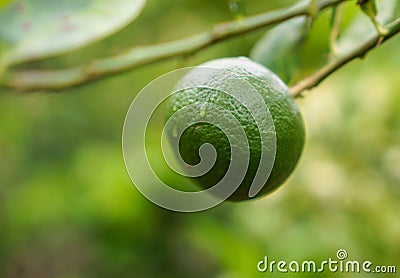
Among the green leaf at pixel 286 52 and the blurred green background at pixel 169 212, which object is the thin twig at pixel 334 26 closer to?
the green leaf at pixel 286 52

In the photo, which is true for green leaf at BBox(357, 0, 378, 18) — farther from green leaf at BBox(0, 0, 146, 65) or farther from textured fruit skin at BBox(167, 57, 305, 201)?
green leaf at BBox(0, 0, 146, 65)

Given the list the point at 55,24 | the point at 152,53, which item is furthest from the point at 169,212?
the point at 55,24

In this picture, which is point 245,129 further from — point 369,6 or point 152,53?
point 152,53

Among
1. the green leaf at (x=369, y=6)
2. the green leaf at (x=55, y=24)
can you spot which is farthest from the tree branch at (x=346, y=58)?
the green leaf at (x=55, y=24)

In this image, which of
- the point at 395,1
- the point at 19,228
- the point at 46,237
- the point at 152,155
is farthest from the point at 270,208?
the point at 46,237

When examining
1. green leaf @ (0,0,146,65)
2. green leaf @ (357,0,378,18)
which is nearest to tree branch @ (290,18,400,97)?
green leaf @ (357,0,378,18)
